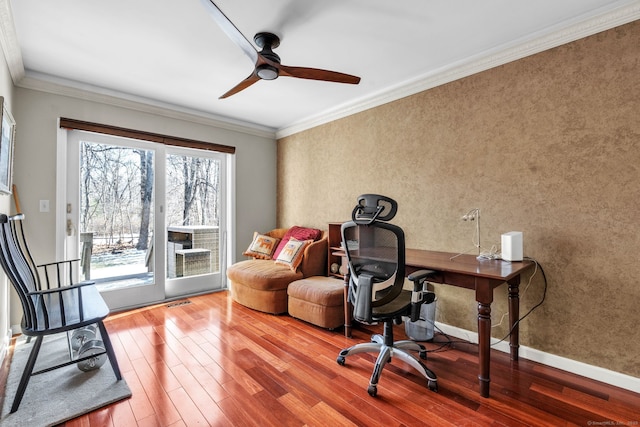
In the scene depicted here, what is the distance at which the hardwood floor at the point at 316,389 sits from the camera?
5.34 ft

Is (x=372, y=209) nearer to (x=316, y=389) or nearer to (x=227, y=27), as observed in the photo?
(x=316, y=389)

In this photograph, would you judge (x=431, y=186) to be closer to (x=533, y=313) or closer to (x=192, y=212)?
(x=533, y=313)

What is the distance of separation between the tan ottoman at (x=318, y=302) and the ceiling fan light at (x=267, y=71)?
196cm

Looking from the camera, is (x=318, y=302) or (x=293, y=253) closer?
(x=318, y=302)

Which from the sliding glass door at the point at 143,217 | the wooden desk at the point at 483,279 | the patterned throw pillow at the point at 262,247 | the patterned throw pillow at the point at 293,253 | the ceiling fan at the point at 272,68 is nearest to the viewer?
the wooden desk at the point at 483,279

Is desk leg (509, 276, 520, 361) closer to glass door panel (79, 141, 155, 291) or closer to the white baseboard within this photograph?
the white baseboard

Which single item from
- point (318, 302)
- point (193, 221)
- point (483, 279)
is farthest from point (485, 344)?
point (193, 221)

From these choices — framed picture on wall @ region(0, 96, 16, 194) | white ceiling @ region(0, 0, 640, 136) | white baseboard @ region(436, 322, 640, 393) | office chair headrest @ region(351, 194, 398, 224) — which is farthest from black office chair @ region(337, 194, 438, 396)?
framed picture on wall @ region(0, 96, 16, 194)

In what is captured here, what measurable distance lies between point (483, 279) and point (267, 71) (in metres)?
2.02

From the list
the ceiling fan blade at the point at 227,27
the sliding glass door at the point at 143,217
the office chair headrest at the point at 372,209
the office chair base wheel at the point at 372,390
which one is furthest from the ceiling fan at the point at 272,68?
the office chair base wheel at the point at 372,390

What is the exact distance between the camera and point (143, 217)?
11.6 ft

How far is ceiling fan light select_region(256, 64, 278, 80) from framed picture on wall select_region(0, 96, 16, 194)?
1.70 meters

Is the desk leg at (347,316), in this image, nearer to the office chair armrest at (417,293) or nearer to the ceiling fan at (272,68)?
the office chair armrest at (417,293)

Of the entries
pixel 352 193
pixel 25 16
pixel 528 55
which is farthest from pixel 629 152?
pixel 25 16
